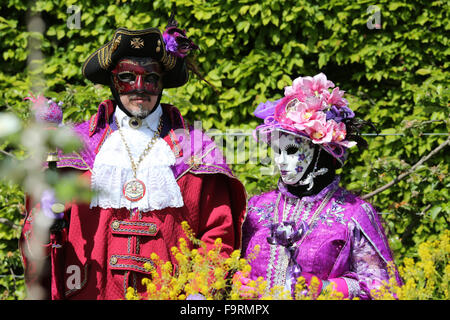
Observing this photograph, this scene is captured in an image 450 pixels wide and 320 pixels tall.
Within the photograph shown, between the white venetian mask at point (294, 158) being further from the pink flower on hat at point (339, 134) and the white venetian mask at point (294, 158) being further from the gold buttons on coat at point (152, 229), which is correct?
the gold buttons on coat at point (152, 229)

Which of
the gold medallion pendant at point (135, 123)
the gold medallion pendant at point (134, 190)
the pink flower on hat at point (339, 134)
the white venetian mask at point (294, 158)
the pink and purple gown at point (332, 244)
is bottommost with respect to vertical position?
the pink and purple gown at point (332, 244)

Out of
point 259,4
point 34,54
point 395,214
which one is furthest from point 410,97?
point 34,54

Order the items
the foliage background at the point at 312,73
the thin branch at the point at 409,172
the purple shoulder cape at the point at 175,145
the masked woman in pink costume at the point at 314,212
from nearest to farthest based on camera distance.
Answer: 1. the masked woman in pink costume at the point at 314,212
2. the purple shoulder cape at the point at 175,145
3. the thin branch at the point at 409,172
4. the foliage background at the point at 312,73

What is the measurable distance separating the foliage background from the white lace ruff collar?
1110mm

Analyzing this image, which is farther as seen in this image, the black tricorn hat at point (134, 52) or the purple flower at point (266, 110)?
the purple flower at point (266, 110)

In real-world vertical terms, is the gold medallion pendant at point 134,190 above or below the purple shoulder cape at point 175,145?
below

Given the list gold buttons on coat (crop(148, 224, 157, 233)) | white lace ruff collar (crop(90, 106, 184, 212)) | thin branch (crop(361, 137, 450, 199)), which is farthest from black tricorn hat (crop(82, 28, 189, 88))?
thin branch (crop(361, 137, 450, 199))

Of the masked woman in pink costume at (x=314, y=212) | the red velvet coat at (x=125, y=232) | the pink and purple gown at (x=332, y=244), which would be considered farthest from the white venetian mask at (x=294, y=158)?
the red velvet coat at (x=125, y=232)

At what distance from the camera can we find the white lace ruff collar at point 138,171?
2.67 meters

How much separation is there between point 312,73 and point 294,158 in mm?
1671

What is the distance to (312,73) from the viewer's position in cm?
421

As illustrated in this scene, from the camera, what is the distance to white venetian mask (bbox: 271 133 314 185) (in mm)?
2689

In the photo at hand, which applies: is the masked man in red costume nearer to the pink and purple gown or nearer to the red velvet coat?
the red velvet coat

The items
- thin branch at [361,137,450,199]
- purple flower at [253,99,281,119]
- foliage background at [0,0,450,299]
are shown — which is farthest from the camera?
foliage background at [0,0,450,299]
